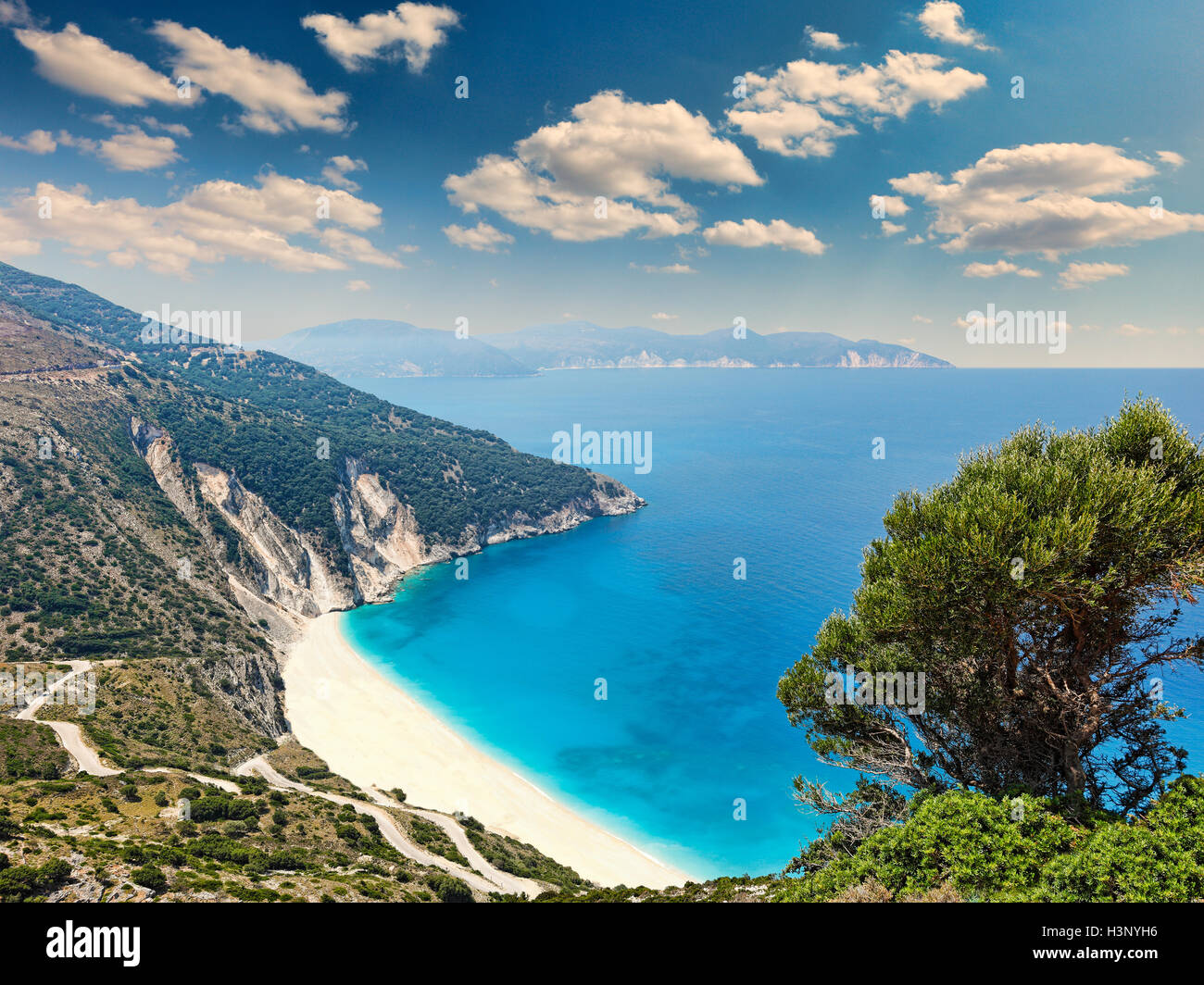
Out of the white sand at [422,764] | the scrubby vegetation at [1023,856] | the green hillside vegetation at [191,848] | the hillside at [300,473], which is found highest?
the hillside at [300,473]

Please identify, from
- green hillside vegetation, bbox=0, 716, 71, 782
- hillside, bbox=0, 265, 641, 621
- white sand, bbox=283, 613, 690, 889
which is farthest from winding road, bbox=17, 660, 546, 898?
hillside, bbox=0, 265, 641, 621

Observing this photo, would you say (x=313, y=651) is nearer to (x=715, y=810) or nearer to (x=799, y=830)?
(x=715, y=810)

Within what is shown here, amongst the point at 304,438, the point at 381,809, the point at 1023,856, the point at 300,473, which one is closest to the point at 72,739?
the point at 381,809

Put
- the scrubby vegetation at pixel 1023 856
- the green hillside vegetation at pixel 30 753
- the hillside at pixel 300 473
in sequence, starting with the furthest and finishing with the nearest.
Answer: the hillside at pixel 300 473
the green hillside vegetation at pixel 30 753
the scrubby vegetation at pixel 1023 856

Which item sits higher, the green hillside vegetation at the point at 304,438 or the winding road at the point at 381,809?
the green hillside vegetation at the point at 304,438

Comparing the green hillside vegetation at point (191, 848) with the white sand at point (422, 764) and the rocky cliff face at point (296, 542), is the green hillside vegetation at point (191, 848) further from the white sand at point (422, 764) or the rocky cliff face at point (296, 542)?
the rocky cliff face at point (296, 542)

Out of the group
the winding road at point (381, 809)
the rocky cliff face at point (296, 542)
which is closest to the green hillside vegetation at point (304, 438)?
the rocky cliff face at point (296, 542)

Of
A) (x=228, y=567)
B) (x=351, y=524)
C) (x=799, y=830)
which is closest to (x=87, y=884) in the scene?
(x=799, y=830)
